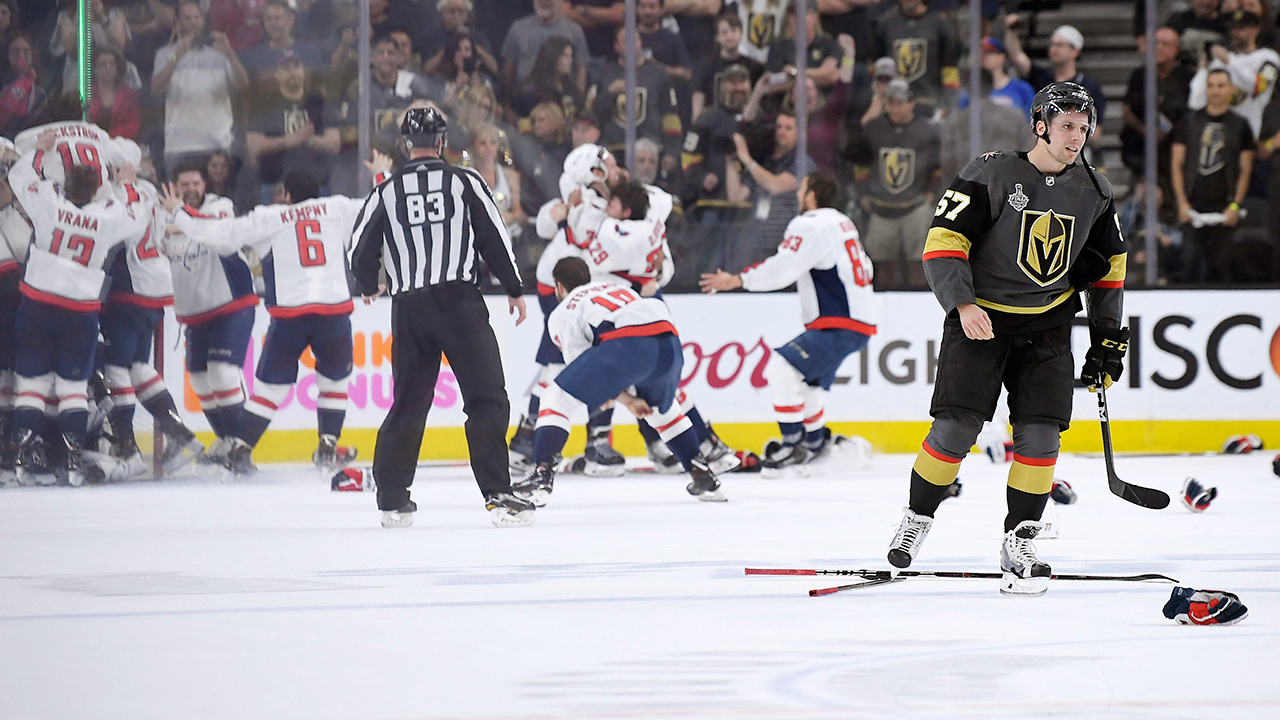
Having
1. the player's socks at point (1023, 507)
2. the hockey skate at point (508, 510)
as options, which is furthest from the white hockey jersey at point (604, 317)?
the player's socks at point (1023, 507)

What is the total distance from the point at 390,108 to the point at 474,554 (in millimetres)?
4558

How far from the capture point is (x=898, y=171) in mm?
9172

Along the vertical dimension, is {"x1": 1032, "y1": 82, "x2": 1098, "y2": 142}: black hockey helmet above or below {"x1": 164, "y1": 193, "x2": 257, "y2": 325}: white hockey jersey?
above

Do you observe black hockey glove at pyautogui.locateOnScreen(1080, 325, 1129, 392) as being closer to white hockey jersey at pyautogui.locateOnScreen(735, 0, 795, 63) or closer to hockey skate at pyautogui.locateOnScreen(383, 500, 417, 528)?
hockey skate at pyautogui.locateOnScreen(383, 500, 417, 528)

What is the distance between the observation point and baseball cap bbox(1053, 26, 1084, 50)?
9352mm

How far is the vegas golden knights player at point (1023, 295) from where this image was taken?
377 centimetres

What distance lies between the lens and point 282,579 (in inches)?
161

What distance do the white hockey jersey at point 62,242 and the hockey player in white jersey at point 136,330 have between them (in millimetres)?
91

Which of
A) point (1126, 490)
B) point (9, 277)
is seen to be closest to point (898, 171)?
point (9, 277)

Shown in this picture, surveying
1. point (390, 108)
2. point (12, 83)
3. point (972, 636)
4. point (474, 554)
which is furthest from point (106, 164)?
point (972, 636)

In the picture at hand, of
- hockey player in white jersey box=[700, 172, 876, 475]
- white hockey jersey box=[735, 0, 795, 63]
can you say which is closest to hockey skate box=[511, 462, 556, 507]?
hockey player in white jersey box=[700, 172, 876, 475]

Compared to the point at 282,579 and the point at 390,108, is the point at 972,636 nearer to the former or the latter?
the point at 282,579

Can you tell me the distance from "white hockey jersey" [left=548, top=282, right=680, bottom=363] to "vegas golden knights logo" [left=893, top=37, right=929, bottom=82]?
352 cm

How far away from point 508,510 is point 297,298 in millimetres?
3177
